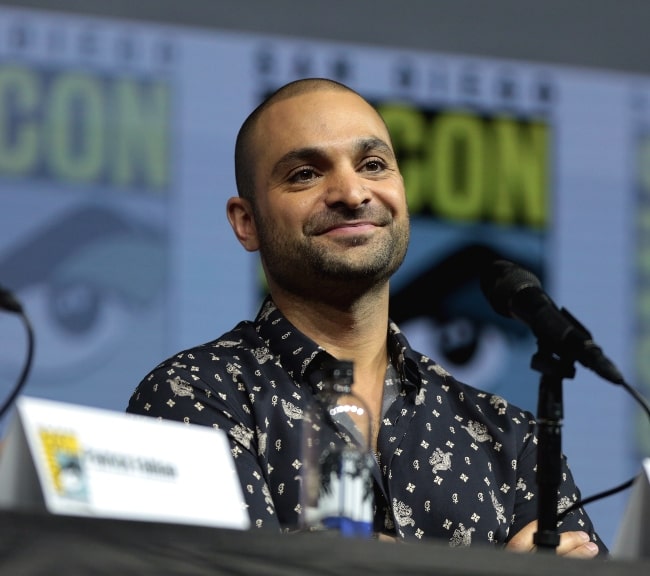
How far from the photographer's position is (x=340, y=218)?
243 cm

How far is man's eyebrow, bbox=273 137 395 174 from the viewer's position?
249cm

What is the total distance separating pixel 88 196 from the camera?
347cm

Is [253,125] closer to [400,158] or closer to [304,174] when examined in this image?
[304,174]

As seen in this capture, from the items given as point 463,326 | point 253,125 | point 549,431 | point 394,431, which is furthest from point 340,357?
point 463,326

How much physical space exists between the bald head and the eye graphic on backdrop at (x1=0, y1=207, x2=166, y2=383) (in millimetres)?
870

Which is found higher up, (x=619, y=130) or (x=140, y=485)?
(x=619, y=130)

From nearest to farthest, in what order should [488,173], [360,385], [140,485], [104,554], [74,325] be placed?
[104,554]
[140,485]
[360,385]
[74,325]
[488,173]

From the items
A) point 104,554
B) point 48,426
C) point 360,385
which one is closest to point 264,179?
point 360,385

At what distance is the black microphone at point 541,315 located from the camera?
68.0 inches

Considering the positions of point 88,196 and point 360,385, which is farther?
point 88,196

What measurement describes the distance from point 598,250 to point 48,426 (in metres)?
2.71

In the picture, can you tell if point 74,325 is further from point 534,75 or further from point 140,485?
point 140,485

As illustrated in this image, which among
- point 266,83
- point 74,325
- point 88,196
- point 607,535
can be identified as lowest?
point 607,535

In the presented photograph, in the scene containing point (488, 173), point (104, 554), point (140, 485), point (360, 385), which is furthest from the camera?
point (488, 173)
